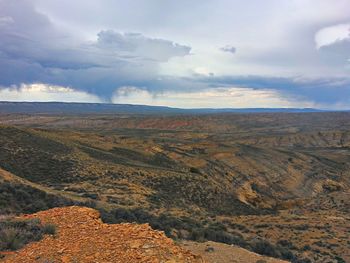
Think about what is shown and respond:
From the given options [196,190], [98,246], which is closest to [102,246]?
[98,246]

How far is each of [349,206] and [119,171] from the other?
22.1 m

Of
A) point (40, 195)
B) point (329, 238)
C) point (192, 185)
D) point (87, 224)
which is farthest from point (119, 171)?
point (87, 224)

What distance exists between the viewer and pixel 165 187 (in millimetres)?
35062

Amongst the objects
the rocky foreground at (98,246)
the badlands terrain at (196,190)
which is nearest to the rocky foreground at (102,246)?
the rocky foreground at (98,246)

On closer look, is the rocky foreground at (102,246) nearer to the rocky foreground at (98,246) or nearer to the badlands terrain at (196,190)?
the rocky foreground at (98,246)

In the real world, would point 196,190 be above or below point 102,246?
below

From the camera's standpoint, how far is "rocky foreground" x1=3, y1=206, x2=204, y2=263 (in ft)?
26.9

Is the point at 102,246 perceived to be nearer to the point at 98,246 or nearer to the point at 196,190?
the point at 98,246

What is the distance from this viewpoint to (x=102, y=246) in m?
8.82

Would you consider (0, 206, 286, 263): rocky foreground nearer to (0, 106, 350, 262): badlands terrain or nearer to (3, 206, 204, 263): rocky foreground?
(3, 206, 204, 263): rocky foreground

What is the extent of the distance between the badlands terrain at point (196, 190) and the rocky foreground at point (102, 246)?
20cm

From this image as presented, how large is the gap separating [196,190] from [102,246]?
2843 cm

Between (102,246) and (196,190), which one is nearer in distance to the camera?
(102,246)

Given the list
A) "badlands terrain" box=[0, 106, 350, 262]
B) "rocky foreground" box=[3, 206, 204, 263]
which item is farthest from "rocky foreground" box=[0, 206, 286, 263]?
"badlands terrain" box=[0, 106, 350, 262]
